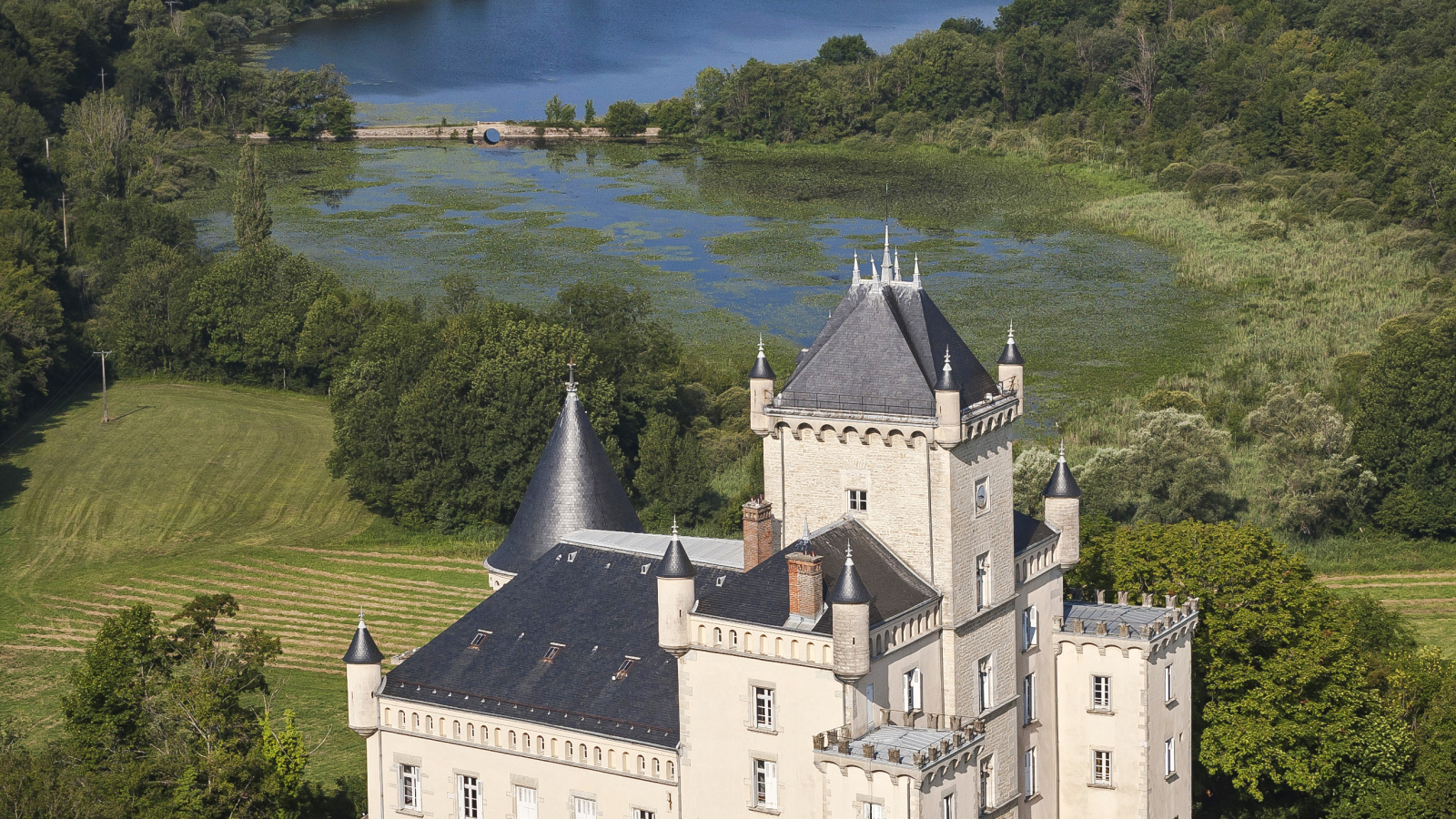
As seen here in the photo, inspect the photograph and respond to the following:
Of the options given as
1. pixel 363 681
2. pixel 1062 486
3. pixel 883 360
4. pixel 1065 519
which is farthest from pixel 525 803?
pixel 1062 486

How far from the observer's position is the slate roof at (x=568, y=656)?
4947 cm

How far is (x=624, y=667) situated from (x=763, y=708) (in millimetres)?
5458

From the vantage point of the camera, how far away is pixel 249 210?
12681 centimetres

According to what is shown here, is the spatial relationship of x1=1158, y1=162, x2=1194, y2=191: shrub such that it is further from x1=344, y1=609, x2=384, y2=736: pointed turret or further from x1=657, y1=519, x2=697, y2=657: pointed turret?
x1=657, y1=519, x2=697, y2=657: pointed turret

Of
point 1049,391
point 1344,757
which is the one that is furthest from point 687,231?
Answer: point 1344,757

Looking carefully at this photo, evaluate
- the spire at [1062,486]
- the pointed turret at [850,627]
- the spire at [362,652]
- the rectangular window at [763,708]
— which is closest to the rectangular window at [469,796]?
the spire at [362,652]

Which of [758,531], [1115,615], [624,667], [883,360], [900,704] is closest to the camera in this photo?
[900,704]

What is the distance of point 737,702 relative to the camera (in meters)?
46.4

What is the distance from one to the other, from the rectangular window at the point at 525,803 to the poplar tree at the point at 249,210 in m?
81.9

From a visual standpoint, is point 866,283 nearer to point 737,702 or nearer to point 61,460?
point 737,702

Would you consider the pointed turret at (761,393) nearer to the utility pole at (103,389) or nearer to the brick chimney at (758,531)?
the brick chimney at (758,531)

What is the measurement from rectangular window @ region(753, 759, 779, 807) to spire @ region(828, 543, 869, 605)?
15.6 ft

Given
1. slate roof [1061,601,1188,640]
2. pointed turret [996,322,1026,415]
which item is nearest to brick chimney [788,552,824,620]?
pointed turret [996,322,1026,415]

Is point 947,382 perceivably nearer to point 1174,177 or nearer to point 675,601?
point 675,601
